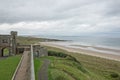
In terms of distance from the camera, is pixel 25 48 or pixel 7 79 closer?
pixel 7 79

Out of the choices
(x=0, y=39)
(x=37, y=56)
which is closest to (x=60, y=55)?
(x=37, y=56)

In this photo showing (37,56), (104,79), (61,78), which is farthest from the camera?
(37,56)

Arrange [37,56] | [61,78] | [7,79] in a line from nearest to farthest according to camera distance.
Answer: [7,79] → [61,78] → [37,56]

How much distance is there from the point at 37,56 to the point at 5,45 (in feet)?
41.2

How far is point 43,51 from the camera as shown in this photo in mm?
49062

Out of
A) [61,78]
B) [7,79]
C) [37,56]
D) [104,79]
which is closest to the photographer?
[7,79]

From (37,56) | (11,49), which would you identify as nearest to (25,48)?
(11,49)

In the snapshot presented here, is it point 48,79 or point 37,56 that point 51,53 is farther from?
point 48,79

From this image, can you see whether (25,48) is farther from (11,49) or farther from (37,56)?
(37,56)

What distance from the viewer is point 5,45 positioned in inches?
2144

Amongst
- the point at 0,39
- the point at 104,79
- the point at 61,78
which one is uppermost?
the point at 0,39

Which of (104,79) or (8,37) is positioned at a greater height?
(8,37)

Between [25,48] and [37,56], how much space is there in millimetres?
7236

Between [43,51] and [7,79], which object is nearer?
[7,79]
